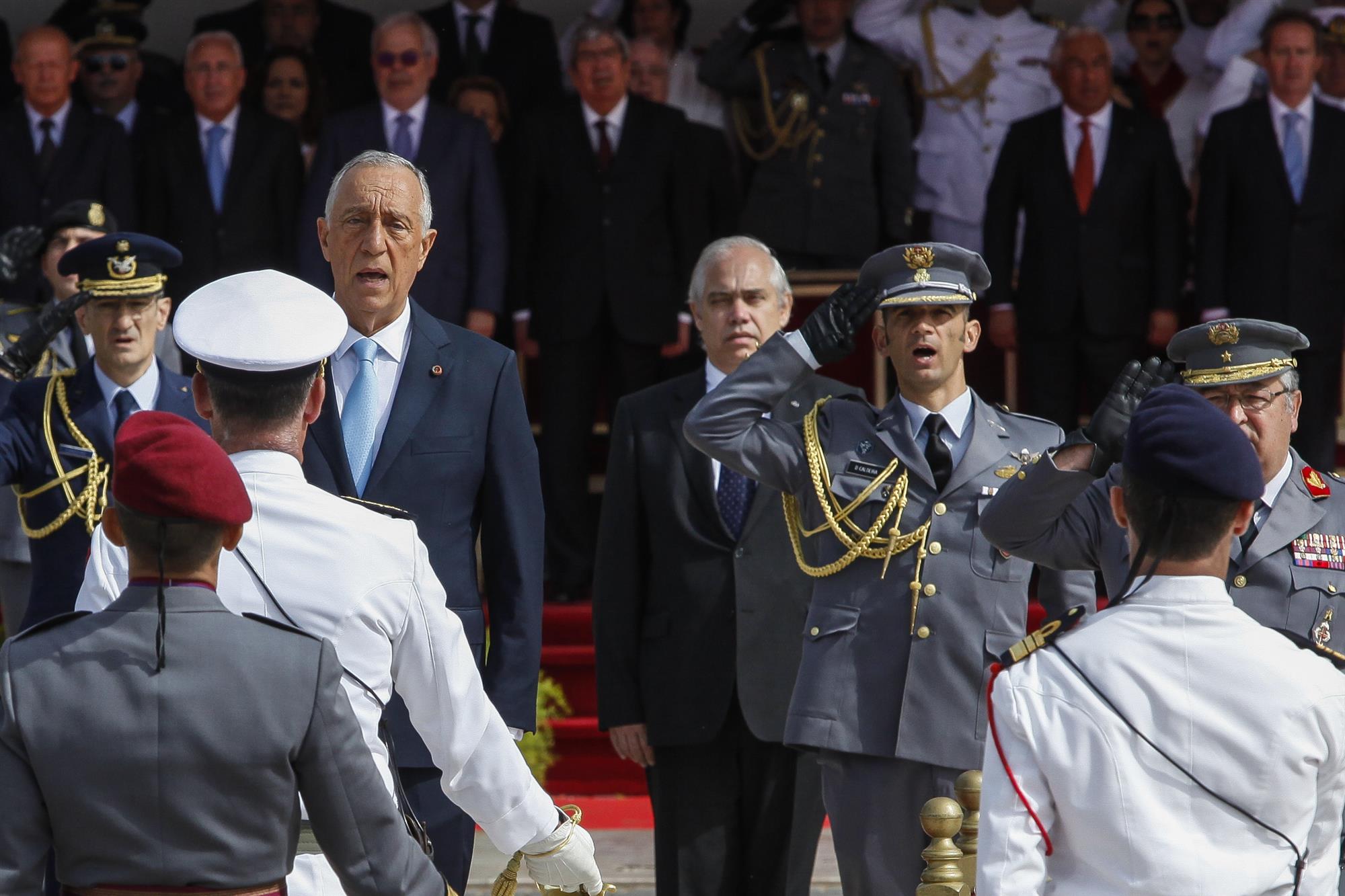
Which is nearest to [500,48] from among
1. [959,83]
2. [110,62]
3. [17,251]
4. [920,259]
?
[110,62]

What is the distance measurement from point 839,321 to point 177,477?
6.41 ft

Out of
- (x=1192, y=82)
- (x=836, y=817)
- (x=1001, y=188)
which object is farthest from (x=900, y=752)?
(x=1192, y=82)

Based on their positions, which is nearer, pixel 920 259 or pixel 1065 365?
pixel 920 259

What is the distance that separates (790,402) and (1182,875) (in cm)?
218

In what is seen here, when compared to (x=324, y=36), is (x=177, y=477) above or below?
below

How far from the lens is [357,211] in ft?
11.3

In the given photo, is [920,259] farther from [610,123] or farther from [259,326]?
[610,123]

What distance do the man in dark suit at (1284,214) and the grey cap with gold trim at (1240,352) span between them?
3.71 meters

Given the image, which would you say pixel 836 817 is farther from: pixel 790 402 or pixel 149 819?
pixel 149 819

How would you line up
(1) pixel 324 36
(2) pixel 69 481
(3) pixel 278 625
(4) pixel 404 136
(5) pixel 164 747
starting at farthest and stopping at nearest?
(1) pixel 324 36
(4) pixel 404 136
(2) pixel 69 481
(3) pixel 278 625
(5) pixel 164 747

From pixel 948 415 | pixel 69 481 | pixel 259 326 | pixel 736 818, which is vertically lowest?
pixel 736 818

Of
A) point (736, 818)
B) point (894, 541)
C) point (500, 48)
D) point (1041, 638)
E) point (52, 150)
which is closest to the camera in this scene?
point (1041, 638)

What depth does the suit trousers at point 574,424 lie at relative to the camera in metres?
7.12

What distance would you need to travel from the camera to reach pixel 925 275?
382 centimetres
